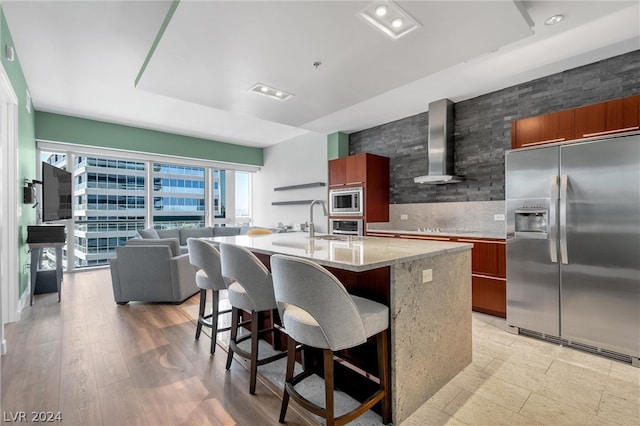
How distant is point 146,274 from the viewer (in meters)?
3.70

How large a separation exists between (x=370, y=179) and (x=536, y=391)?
137 inches

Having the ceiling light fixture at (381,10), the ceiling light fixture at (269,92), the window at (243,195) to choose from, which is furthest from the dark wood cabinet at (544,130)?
the window at (243,195)

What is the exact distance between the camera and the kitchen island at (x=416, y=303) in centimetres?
166

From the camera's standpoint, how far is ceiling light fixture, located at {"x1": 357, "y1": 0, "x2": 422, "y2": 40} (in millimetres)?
1915

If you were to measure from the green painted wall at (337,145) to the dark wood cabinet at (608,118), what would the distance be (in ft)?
12.2

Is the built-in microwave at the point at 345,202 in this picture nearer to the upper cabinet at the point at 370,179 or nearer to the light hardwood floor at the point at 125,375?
the upper cabinet at the point at 370,179

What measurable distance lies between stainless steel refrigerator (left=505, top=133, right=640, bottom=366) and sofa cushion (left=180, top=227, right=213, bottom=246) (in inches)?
228

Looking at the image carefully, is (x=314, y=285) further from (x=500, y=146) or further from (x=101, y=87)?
(x=101, y=87)

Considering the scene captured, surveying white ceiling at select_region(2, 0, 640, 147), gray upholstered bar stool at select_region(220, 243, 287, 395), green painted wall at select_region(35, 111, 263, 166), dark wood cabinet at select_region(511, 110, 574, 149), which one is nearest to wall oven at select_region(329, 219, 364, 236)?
white ceiling at select_region(2, 0, 640, 147)

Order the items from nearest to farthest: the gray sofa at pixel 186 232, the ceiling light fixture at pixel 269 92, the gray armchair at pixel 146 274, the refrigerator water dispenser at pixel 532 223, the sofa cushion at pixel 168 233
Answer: the refrigerator water dispenser at pixel 532 223
the ceiling light fixture at pixel 269 92
the gray armchair at pixel 146 274
the gray sofa at pixel 186 232
the sofa cushion at pixel 168 233

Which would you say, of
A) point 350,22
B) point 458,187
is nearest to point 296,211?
point 458,187

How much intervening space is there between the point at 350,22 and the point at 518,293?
A: 2.84 meters

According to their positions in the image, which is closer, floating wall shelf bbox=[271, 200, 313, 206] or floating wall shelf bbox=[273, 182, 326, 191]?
floating wall shelf bbox=[273, 182, 326, 191]

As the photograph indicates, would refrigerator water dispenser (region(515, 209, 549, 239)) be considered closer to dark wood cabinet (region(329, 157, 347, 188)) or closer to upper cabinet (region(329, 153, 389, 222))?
upper cabinet (region(329, 153, 389, 222))
